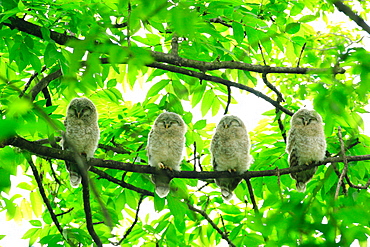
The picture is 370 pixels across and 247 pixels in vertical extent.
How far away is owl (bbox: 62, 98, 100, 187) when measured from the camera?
4.68m

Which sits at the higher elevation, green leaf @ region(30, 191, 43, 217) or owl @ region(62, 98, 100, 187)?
owl @ region(62, 98, 100, 187)

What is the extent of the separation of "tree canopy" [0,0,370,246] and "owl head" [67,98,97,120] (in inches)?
7.3

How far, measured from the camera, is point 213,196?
5.64 metres

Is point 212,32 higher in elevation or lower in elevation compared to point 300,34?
lower

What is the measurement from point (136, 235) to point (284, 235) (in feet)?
12.6

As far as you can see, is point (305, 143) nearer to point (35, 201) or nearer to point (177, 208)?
point (177, 208)

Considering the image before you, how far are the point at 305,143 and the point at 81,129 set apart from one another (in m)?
2.51

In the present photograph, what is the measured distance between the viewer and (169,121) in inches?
195

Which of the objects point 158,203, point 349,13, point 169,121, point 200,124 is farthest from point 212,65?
point 349,13

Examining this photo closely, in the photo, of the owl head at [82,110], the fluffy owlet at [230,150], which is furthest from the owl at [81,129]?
the fluffy owlet at [230,150]

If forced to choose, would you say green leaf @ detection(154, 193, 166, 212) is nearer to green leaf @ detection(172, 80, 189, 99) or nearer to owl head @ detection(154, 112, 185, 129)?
owl head @ detection(154, 112, 185, 129)

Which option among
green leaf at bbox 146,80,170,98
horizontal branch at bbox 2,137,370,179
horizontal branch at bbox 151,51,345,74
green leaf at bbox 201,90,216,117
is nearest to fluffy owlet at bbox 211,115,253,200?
green leaf at bbox 201,90,216,117

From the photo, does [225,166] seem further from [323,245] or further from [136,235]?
[323,245]

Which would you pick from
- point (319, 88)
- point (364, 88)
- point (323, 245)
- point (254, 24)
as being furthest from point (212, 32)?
point (323, 245)
